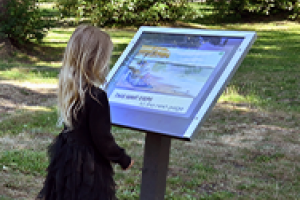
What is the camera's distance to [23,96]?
25.8ft

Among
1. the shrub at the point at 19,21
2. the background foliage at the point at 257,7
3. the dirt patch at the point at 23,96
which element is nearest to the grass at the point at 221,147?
the dirt patch at the point at 23,96

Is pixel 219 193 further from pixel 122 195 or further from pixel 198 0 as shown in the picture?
pixel 198 0

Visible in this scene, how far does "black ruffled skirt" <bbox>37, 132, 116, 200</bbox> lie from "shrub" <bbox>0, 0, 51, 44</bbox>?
30.0 ft

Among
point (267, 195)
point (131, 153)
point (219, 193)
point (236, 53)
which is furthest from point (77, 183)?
point (131, 153)

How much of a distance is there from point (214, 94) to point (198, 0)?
2488 cm

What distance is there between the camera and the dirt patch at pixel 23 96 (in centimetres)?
723

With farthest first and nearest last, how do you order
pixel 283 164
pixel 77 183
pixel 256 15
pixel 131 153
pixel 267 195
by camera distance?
pixel 256 15
pixel 131 153
pixel 283 164
pixel 267 195
pixel 77 183

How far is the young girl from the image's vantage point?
2.46 metres

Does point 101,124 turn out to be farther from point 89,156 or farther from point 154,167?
point 154,167

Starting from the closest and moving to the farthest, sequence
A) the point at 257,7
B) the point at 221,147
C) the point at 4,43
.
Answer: the point at 221,147 < the point at 4,43 < the point at 257,7

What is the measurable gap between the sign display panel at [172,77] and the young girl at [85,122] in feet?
0.97

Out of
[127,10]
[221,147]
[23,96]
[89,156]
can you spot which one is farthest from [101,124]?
[127,10]

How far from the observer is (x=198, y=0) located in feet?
87.0

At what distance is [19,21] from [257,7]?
36.7 ft
